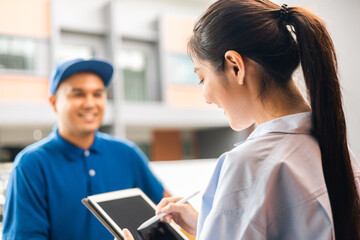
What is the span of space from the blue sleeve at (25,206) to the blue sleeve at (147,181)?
1.15ft

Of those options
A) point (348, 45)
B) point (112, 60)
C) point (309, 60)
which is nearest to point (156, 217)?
point (309, 60)

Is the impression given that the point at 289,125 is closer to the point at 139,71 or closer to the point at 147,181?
the point at 147,181

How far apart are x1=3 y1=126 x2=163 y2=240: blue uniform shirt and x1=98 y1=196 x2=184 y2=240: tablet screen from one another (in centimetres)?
28

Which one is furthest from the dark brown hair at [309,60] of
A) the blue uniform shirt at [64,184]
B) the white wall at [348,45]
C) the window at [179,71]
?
the window at [179,71]

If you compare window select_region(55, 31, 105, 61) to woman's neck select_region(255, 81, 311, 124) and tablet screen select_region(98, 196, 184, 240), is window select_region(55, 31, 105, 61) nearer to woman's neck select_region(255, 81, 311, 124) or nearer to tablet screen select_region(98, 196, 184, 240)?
tablet screen select_region(98, 196, 184, 240)

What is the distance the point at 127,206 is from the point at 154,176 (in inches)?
18.6

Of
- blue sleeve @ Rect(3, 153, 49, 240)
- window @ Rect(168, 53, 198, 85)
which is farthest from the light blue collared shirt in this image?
window @ Rect(168, 53, 198, 85)

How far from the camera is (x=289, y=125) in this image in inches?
23.9

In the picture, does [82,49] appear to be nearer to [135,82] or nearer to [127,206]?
[135,82]

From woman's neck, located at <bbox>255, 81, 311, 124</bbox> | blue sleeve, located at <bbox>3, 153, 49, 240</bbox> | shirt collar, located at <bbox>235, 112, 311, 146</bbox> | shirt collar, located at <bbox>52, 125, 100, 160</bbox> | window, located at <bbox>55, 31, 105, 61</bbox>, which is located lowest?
blue sleeve, located at <bbox>3, 153, 49, 240</bbox>

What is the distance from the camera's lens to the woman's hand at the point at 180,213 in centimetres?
86

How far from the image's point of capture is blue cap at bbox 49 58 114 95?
135 centimetres

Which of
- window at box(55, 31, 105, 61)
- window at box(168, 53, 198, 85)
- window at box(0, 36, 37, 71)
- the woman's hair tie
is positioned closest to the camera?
the woman's hair tie

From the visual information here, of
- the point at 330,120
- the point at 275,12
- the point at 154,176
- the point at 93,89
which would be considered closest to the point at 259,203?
the point at 330,120
